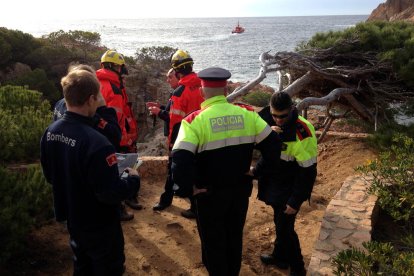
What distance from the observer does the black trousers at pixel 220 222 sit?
3186mm

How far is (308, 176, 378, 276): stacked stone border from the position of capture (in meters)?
3.60

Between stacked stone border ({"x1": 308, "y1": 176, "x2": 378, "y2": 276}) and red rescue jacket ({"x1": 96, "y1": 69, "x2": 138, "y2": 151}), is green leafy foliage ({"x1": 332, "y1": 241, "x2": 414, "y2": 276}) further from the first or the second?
red rescue jacket ({"x1": 96, "y1": 69, "x2": 138, "y2": 151})

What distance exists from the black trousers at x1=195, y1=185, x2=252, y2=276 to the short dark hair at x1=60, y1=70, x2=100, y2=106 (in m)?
1.20

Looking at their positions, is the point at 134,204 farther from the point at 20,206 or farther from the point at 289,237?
the point at 289,237

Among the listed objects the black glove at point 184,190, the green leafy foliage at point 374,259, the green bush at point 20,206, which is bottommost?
the green bush at point 20,206

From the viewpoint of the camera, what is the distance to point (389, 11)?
53.1m

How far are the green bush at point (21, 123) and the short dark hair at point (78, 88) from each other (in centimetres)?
281

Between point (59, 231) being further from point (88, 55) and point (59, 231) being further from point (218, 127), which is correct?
point (88, 55)

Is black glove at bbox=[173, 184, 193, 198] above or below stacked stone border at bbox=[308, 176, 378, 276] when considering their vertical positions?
above

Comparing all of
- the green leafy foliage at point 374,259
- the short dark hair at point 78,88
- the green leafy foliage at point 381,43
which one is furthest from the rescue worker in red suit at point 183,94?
the green leafy foliage at point 381,43

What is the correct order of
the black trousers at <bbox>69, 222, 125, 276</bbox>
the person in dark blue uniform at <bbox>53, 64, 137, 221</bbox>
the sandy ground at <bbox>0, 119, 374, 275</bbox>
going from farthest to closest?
the sandy ground at <bbox>0, 119, 374, 275</bbox>
the person in dark blue uniform at <bbox>53, 64, 137, 221</bbox>
the black trousers at <bbox>69, 222, 125, 276</bbox>

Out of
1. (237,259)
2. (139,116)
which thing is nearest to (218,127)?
(237,259)

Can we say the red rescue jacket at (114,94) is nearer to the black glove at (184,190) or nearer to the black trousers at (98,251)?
A: the black glove at (184,190)

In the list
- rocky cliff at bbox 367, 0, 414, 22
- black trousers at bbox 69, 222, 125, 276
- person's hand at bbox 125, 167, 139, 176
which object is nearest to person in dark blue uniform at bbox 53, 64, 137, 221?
person's hand at bbox 125, 167, 139, 176
